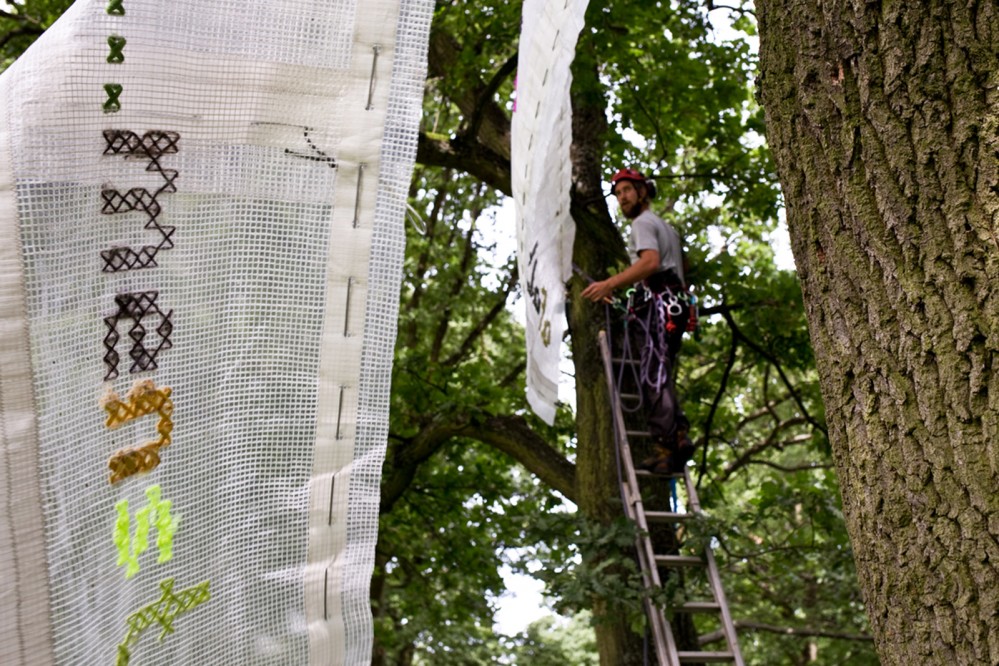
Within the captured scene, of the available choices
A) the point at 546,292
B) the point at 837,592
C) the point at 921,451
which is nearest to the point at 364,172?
the point at 921,451

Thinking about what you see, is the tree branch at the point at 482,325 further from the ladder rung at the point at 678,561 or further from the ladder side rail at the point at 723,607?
the ladder side rail at the point at 723,607

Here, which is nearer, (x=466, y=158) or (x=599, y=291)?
(x=599, y=291)

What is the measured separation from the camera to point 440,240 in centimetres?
1253

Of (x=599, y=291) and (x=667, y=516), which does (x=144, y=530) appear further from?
(x=599, y=291)

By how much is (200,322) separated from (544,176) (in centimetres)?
200

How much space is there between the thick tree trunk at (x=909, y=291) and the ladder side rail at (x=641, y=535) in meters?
3.03

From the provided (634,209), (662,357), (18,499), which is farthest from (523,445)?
(18,499)

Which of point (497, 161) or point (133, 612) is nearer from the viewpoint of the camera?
point (133, 612)

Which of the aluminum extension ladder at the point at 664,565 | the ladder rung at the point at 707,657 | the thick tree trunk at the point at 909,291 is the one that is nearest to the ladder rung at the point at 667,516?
the aluminum extension ladder at the point at 664,565

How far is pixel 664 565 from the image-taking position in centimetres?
577

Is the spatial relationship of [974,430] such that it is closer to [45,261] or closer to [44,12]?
[45,261]

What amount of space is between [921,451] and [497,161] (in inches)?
224

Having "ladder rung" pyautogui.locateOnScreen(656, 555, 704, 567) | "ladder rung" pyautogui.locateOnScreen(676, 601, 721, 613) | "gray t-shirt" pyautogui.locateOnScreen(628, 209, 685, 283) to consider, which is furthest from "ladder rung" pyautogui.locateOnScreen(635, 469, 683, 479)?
"gray t-shirt" pyautogui.locateOnScreen(628, 209, 685, 283)

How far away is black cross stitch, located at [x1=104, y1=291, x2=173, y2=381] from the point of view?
6.96 feet
